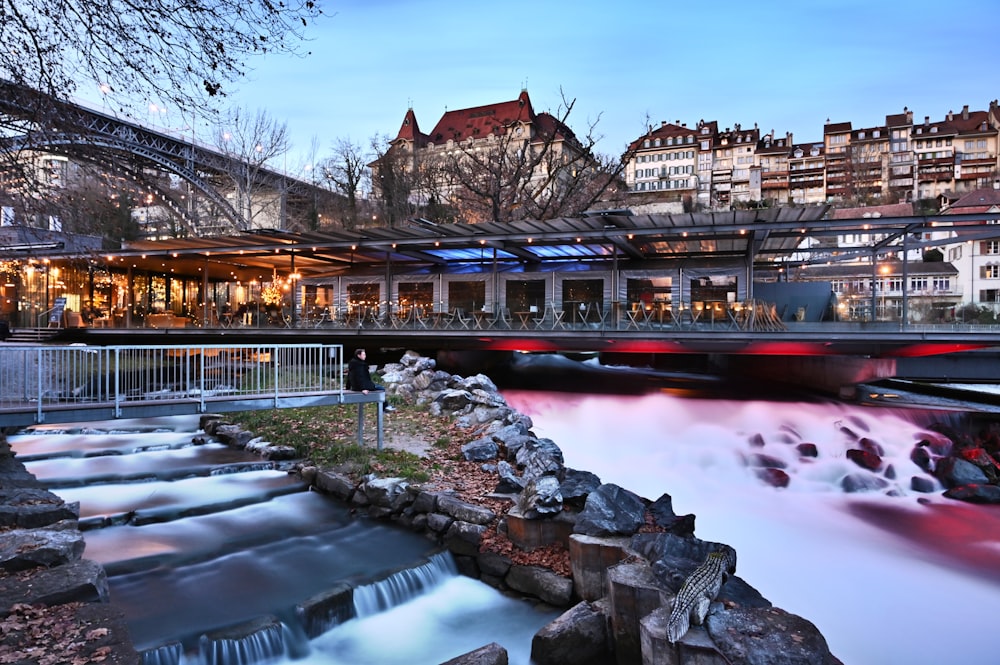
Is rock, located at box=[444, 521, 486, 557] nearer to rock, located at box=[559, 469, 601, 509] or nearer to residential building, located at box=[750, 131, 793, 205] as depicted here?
rock, located at box=[559, 469, 601, 509]

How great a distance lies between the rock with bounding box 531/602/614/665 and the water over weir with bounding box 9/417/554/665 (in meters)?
0.44

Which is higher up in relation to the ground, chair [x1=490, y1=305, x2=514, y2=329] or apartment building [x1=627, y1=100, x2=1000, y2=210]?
apartment building [x1=627, y1=100, x2=1000, y2=210]

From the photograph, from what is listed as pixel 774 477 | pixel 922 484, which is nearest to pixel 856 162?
pixel 922 484

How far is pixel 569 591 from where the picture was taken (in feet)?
21.9

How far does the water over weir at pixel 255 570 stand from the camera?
19.4 feet

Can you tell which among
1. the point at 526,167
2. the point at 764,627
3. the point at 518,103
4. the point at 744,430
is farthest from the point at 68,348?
the point at 518,103

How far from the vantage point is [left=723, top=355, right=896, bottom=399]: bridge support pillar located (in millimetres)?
18422

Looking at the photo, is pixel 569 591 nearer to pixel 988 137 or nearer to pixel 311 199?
pixel 311 199

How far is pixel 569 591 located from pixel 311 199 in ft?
154

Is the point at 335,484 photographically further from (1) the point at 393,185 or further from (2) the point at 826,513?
(1) the point at 393,185

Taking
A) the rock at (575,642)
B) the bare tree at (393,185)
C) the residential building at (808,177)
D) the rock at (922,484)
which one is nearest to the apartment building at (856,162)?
the residential building at (808,177)

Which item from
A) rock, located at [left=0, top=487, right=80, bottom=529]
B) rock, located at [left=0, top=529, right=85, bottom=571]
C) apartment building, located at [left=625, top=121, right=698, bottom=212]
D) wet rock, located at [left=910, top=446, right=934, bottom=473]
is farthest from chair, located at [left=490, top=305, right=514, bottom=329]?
apartment building, located at [left=625, top=121, right=698, bottom=212]

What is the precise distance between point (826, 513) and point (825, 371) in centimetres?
1077

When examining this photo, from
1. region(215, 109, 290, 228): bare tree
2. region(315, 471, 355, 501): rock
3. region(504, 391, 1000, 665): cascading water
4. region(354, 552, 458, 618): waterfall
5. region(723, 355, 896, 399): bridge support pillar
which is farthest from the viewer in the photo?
region(215, 109, 290, 228): bare tree
